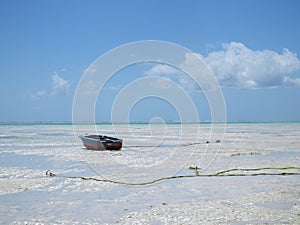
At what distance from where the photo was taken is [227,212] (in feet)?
32.7

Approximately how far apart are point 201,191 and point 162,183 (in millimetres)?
2092

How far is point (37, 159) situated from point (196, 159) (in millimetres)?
10032

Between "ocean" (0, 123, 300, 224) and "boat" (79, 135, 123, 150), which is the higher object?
"boat" (79, 135, 123, 150)

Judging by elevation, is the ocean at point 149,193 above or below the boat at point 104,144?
below

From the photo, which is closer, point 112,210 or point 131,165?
point 112,210

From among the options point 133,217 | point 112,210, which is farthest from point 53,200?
point 133,217

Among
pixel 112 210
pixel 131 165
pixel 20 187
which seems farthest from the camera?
pixel 131 165

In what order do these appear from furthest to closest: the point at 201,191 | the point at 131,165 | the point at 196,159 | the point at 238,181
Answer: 1. the point at 196,159
2. the point at 131,165
3. the point at 238,181
4. the point at 201,191

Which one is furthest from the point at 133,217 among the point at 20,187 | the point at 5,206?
the point at 20,187

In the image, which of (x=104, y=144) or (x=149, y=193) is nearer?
(x=149, y=193)

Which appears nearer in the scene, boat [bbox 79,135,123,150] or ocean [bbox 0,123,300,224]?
ocean [bbox 0,123,300,224]

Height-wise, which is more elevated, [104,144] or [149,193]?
[104,144]

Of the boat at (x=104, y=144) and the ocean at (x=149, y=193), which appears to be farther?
the boat at (x=104, y=144)

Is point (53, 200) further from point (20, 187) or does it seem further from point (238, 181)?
point (238, 181)
